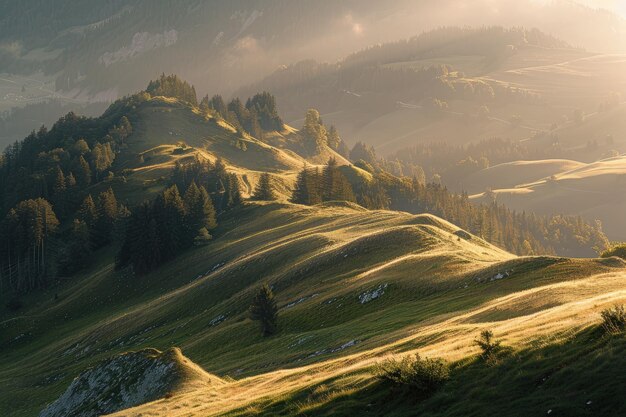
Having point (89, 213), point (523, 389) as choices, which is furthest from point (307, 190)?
point (523, 389)

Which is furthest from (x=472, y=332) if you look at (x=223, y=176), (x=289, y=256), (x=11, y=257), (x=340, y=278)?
(x=11, y=257)

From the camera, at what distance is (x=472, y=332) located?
3566 centimetres

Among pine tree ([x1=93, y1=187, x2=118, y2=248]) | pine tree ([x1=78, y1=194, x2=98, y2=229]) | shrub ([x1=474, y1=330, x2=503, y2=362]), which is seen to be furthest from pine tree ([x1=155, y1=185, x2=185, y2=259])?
shrub ([x1=474, y1=330, x2=503, y2=362])

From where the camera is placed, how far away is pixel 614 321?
24250 millimetres

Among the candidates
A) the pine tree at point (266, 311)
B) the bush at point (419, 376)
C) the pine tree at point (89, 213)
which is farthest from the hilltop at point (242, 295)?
the bush at point (419, 376)

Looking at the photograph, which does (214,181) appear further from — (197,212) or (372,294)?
(372,294)

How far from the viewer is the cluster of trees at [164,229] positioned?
466 ft

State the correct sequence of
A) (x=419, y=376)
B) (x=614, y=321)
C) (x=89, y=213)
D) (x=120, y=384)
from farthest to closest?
(x=89, y=213) < (x=120, y=384) < (x=419, y=376) < (x=614, y=321)

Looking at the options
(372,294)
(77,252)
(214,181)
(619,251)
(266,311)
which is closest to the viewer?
(372,294)

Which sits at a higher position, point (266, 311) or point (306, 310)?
point (266, 311)

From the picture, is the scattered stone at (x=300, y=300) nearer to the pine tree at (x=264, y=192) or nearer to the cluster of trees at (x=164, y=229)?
the cluster of trees at (x=164, y=229)

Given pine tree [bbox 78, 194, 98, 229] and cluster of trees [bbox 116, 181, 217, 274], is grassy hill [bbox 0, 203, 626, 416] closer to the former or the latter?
cluster of trees [bbox 116, 181, 217, 274]

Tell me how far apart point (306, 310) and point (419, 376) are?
47.6 meters

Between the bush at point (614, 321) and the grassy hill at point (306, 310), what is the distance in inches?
69.9
